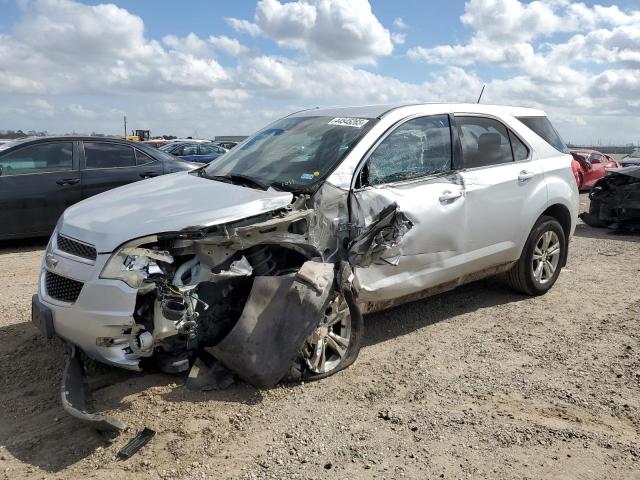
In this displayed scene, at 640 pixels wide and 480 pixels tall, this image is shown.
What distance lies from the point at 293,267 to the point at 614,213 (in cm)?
816

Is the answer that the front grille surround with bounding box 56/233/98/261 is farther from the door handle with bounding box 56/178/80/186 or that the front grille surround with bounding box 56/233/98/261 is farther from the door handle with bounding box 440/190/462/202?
the door handle with bounding box 56/178/80/186

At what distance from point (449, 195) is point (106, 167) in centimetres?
564

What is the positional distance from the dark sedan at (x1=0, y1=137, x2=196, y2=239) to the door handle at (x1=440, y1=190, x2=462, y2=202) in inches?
214

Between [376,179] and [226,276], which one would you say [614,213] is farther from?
[226,276]

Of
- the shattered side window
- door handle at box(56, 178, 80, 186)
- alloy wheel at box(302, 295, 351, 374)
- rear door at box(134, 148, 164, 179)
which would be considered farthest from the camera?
rear door at box(134, 148, 164, 179)

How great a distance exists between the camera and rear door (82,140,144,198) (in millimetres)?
8047

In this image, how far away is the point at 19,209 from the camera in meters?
7.54

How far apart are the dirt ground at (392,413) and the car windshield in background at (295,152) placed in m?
1.44

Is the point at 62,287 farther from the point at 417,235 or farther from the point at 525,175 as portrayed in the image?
the point at 525,175

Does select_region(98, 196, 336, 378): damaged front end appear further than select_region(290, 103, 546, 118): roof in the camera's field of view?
No

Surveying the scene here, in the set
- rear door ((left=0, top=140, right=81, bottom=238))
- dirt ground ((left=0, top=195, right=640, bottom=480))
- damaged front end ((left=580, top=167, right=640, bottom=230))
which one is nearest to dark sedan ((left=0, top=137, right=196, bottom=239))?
rear door ((left=0, top=140, right=81, bottom=238))

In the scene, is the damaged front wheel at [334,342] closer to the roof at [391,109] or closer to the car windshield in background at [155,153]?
the roof at [391,109]

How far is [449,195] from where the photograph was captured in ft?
14.6

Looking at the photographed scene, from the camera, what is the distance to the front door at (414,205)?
13.2 feet
